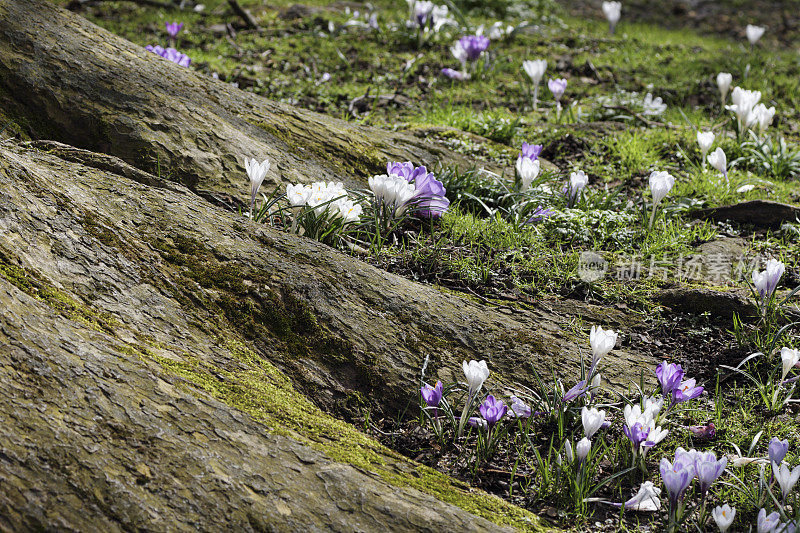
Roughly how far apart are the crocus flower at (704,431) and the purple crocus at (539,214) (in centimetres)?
140

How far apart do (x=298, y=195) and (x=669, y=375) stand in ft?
5.47

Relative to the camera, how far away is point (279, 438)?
185 cm

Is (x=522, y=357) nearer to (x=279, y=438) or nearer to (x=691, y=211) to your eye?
(x=279, y=438)

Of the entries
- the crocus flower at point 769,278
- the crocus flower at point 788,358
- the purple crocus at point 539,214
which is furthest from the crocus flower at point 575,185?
the crocus flower at point 788,358

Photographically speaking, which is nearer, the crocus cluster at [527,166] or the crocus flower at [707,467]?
the crocus flower at [707,467]

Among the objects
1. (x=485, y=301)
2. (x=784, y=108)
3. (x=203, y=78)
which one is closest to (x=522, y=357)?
(x=485, y=301)

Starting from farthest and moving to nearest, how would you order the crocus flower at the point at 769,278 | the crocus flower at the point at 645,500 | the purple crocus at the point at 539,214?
the purple crocus at the point at 539,214, the crocus flower at the point at 769,278, the crocus flower at the point at 645,500

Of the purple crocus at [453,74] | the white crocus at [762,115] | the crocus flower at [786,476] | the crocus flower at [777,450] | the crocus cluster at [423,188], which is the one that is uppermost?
the purple crocus at [453,74]

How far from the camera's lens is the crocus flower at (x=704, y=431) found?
2.34 m

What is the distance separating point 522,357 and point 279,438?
3.52 ft

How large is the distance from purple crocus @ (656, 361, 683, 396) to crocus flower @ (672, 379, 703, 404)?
0.8 inches

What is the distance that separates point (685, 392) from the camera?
2.28 meters

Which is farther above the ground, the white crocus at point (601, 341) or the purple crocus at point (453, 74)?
the purple crocus at point (453, 74)

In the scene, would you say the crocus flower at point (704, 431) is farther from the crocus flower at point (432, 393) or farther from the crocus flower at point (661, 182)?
the crocus flower at point (661, 182)
